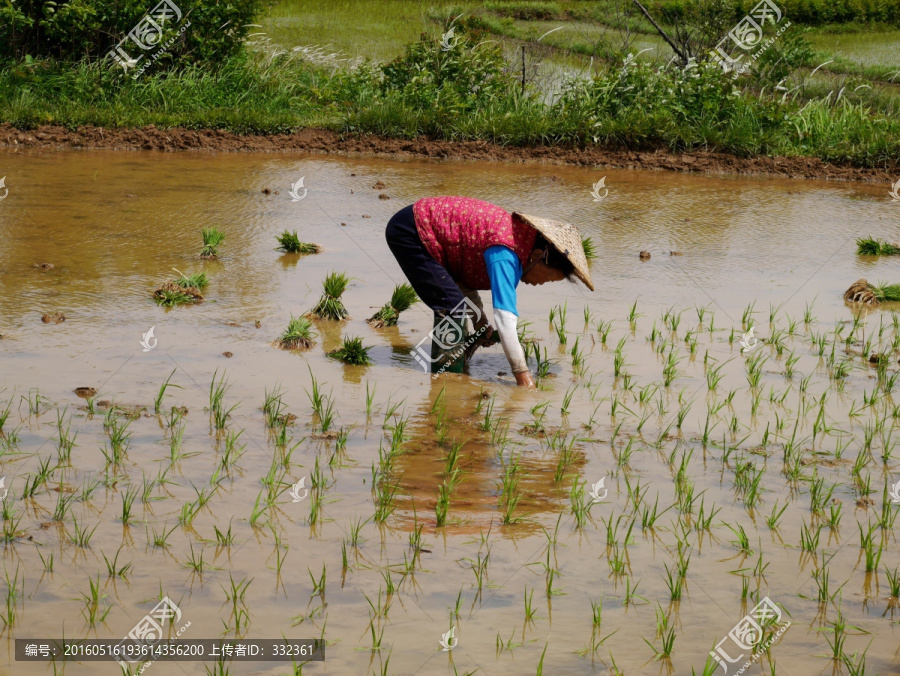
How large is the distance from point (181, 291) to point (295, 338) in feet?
3.54

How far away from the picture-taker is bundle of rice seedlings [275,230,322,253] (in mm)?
7387

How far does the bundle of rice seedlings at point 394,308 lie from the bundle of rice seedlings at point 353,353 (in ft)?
2.06

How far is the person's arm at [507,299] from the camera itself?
4801 mm

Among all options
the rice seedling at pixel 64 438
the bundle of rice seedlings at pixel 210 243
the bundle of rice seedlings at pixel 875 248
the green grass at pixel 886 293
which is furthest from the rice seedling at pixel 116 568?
the bundle of rice seedlings at pixel 875 248

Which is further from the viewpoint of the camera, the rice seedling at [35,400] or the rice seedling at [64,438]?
the rice seedling at [35,400]

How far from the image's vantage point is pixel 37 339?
17.6 feet

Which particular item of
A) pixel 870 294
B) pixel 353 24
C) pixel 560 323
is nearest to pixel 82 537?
pixel 560 323

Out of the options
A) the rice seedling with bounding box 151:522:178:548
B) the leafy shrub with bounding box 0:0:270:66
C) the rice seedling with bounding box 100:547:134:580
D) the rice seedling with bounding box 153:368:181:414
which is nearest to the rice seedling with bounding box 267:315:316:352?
the rice seedling with bounding box 153:368:181:414

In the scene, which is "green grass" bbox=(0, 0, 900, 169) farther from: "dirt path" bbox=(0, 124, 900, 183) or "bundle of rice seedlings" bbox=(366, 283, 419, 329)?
"bundle of rice seedlings" bbox=(366, 283, 419, 329)

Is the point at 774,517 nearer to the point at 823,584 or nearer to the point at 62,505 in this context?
the point at 823,584

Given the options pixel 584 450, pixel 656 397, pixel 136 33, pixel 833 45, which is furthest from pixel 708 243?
pixel 833 45

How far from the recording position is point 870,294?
6660mm

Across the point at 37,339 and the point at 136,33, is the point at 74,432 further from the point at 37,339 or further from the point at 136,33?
the point at 136,33

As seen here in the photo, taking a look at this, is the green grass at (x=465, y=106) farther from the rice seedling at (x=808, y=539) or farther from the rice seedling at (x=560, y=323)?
the rice seedling at (x=808, y=539)
